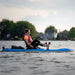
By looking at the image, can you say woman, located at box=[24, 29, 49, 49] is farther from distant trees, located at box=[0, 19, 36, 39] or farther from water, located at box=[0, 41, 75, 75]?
distant trees, located at box=[0, 19, 36, 39]

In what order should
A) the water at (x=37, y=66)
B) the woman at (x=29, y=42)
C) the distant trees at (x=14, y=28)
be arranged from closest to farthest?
the water at (x=37, y=66)
the woman at (x=29, y=42)
the distant trees at (x=14, y=28)

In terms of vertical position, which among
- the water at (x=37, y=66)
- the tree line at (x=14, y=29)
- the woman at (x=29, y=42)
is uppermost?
the tree line at (x=14, y=29)

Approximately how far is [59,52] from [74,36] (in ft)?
413

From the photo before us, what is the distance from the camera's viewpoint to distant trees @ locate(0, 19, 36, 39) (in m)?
101

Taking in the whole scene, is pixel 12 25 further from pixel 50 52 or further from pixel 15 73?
pixel 15 73

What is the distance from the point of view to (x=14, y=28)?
102688 millimetres

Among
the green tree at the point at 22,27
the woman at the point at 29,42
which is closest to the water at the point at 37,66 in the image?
the woman at the point at 29,42

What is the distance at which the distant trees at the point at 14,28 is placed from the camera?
100750mm

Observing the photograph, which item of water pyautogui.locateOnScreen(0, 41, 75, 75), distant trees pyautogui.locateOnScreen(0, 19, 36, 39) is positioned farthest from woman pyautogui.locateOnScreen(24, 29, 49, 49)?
distant trees pyautogui.locateOnScreen(0, 19, 36, 39)

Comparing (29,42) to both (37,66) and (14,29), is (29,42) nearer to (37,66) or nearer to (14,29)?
(37,66)

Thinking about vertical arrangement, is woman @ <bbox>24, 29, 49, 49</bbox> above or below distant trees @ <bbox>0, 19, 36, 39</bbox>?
below

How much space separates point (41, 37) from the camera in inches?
6841

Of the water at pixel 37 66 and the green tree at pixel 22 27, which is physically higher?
the green tree at pixel 22 27

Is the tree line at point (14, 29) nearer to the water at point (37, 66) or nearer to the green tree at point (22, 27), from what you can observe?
the green tree at point (22, 27)
